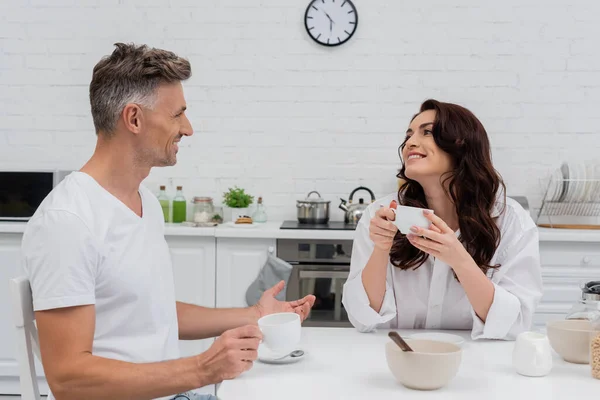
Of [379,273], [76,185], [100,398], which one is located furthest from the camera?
[379,273]

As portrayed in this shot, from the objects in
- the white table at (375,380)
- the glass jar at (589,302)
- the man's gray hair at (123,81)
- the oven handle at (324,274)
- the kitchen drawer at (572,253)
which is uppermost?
the man's gray hair at (123,81)

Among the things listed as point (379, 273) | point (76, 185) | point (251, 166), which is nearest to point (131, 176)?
point (76, 185)

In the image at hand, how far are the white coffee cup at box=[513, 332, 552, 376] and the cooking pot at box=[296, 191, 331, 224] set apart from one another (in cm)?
241

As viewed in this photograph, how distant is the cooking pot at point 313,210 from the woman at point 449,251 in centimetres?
149

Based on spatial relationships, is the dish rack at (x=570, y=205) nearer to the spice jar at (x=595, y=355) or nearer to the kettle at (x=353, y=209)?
the kettle at (x=353, y=209)

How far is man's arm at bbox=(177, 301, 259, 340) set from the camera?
1702 mm

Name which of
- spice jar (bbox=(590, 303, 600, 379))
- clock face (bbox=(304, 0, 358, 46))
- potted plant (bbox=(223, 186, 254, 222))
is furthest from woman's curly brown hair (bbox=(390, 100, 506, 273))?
clock face (bbox=(304, 0, 358, 46))

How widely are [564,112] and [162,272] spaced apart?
3.21m

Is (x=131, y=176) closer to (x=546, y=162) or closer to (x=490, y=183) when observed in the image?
(x=490, y=183)

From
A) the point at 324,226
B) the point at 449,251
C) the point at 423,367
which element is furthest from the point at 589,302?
the point at 324,226

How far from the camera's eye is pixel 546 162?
13.1ft

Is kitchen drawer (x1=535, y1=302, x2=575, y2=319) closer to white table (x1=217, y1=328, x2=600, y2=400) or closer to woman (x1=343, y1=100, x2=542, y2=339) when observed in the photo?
woman (x1=343, y1=100, x2=542, y2=339)

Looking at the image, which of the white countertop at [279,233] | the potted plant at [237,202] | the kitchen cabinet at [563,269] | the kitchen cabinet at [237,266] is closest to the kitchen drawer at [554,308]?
the kitchen cabinet at [563,269]

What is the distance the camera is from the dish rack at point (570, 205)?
3.71 metres
